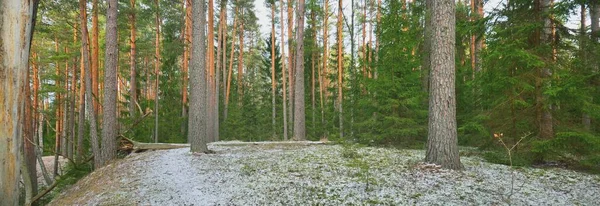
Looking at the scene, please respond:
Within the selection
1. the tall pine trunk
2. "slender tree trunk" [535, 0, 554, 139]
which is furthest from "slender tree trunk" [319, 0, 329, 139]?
"slender tree trunk" [535, 0, 554, 139]

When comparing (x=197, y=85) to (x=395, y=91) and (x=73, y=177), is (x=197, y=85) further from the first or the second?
(x=395, y=91)

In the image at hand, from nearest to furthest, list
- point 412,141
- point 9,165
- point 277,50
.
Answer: point 9,165
point 412,141
point 277,50

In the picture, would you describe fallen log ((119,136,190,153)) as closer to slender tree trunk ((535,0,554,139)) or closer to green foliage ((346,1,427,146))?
green foliage ((346,1,427,146))

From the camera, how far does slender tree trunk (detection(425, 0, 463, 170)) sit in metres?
5.95

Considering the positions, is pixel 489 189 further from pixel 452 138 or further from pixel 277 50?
pixel 277 50

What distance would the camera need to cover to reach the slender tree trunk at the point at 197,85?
27.0ft

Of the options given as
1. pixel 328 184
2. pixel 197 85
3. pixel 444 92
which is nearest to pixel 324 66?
pixel 197 85

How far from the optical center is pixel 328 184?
5277mm

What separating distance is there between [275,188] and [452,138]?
366 centimetres

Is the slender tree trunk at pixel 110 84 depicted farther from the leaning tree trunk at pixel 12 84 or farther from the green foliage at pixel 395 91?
the green foliage at pixel 395 91

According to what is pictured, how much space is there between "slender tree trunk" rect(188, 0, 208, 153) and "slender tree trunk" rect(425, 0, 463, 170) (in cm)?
596

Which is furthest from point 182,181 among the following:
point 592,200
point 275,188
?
point 592,200

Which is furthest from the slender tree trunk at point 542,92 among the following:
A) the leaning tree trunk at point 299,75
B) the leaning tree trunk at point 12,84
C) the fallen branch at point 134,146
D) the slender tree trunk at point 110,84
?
the slender tree trunk at point 110,84

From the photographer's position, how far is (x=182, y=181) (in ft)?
18.8
